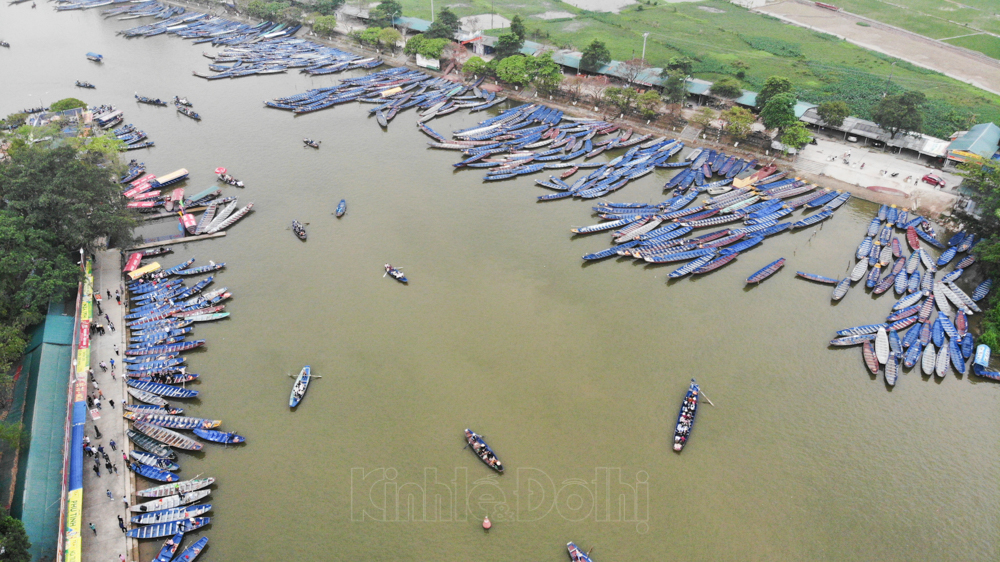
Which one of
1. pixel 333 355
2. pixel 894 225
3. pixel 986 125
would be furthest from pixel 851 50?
pixel 333 355

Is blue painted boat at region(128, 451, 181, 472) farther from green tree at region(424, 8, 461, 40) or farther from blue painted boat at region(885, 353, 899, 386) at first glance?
green tree at region(424, 8, 461, 40)

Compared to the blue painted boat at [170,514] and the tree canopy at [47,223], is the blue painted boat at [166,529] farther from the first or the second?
the tree canopy at [47,223]

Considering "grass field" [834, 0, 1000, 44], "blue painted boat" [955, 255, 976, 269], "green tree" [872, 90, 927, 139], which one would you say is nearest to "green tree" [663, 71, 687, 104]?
"green tree" [872, 90, 927, 139]

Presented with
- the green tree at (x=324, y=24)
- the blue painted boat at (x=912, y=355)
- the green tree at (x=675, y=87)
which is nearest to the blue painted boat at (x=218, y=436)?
the blue painted boat at (x=912, y=355)

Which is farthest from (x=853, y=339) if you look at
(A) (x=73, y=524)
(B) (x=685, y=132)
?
(A) (x=73, y=524)

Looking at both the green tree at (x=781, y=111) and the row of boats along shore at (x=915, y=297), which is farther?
the green tree at (x=781, y=111)

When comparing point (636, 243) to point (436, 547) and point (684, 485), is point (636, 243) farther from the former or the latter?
point (436, 547)

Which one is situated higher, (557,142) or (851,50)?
(851,50)
